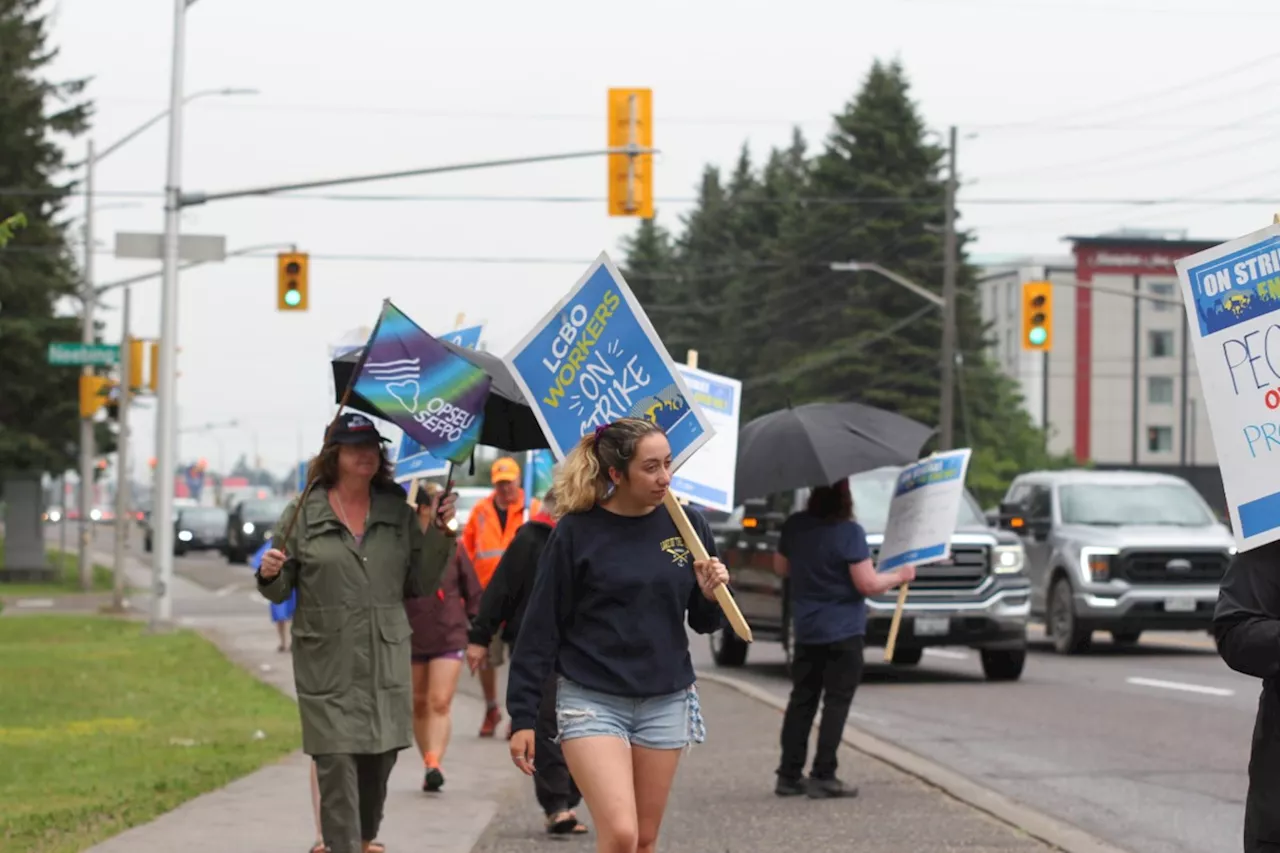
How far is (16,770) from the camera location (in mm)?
12742

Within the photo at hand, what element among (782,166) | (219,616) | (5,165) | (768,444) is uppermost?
(782,166)

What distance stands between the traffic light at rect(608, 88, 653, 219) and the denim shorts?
1769 centimetres

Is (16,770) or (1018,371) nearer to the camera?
(16,770)

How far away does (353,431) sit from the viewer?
813 centimetres

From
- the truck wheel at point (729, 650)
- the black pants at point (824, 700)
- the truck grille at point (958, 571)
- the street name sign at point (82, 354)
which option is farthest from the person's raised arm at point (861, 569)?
the street name sign at point (82, 354)

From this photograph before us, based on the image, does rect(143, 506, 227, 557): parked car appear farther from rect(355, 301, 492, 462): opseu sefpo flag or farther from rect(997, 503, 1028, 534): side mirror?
rect(355, 301, 492, 462): opseu sefpo flag

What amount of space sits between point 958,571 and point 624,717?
46.7 ft

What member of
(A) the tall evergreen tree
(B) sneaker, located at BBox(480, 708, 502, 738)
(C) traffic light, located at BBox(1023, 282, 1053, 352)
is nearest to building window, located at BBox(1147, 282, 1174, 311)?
(A) the tall evergreen tree

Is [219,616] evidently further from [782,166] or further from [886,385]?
[782,166]

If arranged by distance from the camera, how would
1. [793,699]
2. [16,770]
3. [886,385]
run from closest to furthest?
[793,699], [16,770], [886,385]

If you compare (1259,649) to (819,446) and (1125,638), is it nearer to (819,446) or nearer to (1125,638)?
(819,446)

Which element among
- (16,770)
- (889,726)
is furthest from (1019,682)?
(16,770)

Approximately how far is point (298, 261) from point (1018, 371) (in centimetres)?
8960

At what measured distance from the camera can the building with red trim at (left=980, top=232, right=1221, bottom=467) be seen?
112000 millimetres
